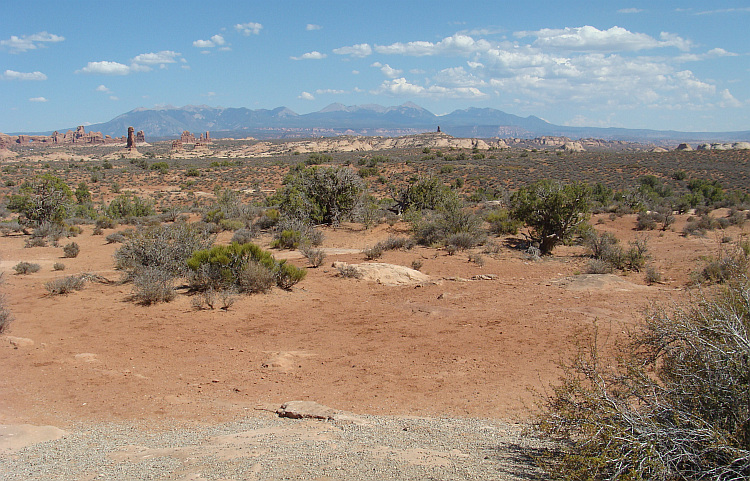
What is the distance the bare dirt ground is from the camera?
18.6ft

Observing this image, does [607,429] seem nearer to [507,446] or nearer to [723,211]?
[507,446]

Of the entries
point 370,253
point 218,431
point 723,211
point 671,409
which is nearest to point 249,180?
point 370,253

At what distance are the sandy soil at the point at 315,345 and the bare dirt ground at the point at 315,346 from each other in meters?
0.03

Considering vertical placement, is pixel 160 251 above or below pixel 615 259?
above

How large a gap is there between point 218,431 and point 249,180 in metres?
39.0

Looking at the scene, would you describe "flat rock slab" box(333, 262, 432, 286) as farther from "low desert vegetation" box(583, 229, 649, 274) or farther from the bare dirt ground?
"low desert vegetation" box(583, 229, 649, 274)

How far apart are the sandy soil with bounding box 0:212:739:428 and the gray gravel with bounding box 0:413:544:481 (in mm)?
550

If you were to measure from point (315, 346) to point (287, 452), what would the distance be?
3797 mm

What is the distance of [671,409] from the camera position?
122 inches

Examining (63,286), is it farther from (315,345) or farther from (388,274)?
(388,274)

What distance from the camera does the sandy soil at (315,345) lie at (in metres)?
5.80

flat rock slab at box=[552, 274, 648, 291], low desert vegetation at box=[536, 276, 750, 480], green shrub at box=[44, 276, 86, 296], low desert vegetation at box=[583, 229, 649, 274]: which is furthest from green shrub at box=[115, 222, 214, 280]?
low desert vegetation at box=[583, 229, 649, 274]

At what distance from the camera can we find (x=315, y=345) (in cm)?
790

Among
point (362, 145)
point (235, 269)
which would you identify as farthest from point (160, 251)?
point (362, 145)
